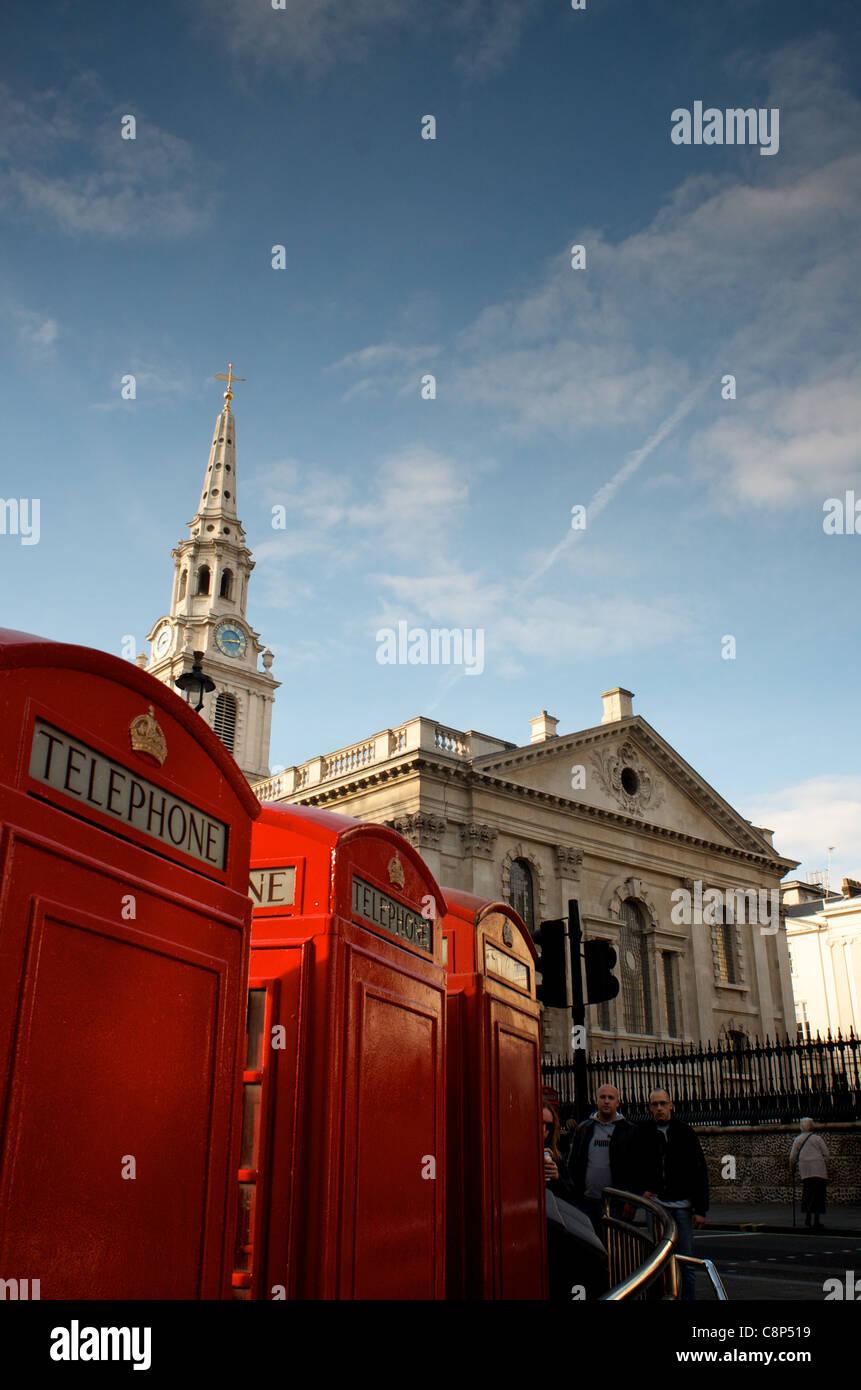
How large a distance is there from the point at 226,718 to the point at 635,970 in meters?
19.6

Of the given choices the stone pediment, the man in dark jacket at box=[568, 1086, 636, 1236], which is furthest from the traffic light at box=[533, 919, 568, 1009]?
the stone pediment

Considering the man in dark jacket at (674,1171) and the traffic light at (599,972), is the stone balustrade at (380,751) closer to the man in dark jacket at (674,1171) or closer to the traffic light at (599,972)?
the traffic light at (599,972)

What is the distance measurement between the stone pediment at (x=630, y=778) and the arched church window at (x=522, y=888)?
250 centimetres

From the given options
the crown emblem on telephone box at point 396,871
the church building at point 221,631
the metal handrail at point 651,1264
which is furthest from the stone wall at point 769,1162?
the church building at point 221,631

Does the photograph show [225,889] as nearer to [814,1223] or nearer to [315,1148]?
[315,1148]

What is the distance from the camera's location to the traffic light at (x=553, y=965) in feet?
27.5

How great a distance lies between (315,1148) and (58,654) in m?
2.26

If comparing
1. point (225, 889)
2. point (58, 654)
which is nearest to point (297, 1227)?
point (225, 889)

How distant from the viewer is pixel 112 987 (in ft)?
8.54

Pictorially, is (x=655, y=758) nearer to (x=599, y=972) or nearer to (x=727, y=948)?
(x=727, y=948)

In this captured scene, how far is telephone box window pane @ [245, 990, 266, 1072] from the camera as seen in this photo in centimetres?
401

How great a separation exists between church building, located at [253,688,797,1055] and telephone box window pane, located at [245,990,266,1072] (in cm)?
2400
